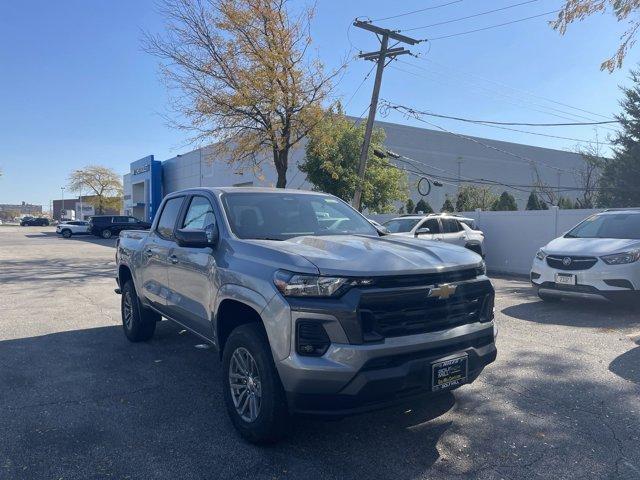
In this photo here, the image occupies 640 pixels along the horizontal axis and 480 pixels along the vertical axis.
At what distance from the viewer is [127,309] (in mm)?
6668

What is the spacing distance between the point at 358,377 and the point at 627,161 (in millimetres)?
25593

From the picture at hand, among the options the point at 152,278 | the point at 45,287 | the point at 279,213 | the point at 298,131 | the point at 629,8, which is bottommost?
the point at 45,287

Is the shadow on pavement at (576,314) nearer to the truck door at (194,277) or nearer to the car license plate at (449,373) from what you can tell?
the car license plate at (449,373)

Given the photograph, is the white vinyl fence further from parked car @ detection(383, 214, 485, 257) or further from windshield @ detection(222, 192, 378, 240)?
windshield @ detection(222, 192, 378, 240)

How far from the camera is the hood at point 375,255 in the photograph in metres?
3.35

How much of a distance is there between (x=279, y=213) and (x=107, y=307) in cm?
575

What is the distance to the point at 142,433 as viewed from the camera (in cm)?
390

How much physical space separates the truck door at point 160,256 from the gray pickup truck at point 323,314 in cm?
75

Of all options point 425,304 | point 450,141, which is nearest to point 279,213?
point 425,304

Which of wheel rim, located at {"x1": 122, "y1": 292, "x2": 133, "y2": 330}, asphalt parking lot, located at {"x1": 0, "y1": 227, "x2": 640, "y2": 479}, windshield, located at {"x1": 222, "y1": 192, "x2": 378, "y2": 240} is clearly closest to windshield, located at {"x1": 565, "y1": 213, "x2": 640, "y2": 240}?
asphalt parking lot, located at {"x1": 0, "y1": 227, "x2": 640, "y2": 479}

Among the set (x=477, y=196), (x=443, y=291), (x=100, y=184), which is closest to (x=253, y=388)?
(x=443, y=291)

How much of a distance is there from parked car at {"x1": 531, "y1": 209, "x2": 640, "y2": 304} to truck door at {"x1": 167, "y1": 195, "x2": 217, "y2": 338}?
6.07m

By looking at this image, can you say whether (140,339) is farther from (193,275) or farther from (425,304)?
(425,304)

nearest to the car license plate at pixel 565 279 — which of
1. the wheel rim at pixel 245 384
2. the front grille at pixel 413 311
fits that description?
the front grille at pixel 413 311
